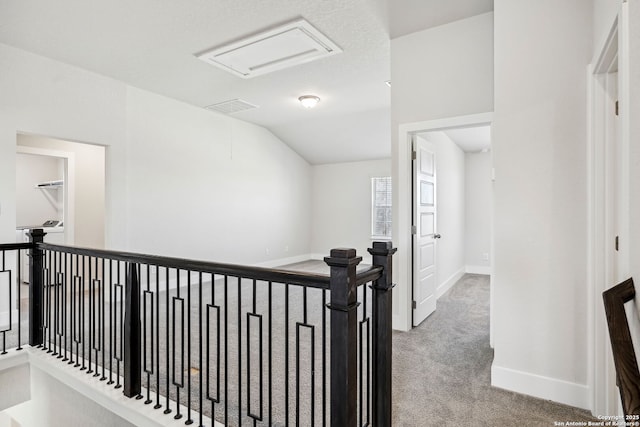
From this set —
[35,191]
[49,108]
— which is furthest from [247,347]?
[35,191]

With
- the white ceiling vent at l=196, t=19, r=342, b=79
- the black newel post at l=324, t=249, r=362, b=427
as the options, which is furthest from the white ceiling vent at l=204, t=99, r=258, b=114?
the black newel post at l=324, t=249, r=362, b=427

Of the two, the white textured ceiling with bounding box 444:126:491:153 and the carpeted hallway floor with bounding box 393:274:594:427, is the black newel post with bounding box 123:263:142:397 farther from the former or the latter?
the white textured ceiling with bounding box 444:126:491:153

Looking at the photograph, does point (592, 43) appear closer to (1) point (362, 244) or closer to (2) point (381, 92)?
(2) point (381, 92)

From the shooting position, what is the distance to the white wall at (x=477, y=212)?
21.9 ft

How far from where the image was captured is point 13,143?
342cm

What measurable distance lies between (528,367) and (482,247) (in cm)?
487

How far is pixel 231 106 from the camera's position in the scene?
5285 millimetres

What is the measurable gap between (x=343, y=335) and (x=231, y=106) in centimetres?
474

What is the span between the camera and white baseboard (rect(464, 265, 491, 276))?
659 centimetres

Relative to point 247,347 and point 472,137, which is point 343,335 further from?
point 472,137

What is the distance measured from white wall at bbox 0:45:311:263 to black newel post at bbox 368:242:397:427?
152 inches

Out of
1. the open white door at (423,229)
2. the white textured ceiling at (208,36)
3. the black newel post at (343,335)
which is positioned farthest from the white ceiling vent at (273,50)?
the black newel post at (343,335)

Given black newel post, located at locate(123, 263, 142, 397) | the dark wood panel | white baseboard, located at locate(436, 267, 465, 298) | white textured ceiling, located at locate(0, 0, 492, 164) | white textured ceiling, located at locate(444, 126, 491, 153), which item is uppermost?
white textured ceiling, located at locate(0, 0, 492, 164)

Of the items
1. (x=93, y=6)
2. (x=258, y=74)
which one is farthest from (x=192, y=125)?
(x=93, y=6)
